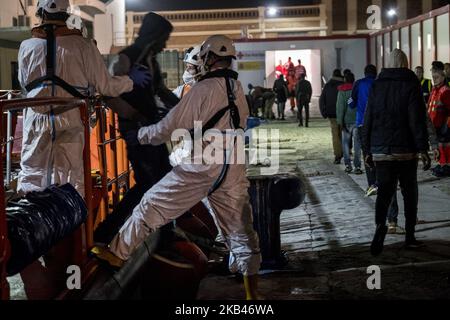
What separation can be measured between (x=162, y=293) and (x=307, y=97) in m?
17.1

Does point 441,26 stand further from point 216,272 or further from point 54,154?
point 54,154

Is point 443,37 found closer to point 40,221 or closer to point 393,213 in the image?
point 393,213

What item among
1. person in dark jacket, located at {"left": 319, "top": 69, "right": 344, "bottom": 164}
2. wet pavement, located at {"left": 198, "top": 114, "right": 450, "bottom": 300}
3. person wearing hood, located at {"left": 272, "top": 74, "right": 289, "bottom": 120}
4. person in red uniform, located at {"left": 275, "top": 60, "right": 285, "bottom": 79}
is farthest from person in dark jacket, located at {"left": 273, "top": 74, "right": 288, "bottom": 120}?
wet pavement, located at {"left": 198, "top": 114, "right": 450, "bottom": 300}

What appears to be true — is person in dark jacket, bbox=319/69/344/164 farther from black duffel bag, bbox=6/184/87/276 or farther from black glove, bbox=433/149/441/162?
black duffel bag, bbox=6/184/87/276

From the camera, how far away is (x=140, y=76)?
624 centimetres

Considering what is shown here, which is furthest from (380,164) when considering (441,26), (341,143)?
(441,26)

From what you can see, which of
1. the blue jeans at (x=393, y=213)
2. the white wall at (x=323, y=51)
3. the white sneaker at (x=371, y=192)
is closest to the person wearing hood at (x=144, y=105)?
the blue jeans at (x=393, y=213)

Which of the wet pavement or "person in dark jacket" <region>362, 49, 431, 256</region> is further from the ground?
"person in dark jacket" <region>362, 49, 431, 256</region>

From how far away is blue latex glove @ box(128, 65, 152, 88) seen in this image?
623 centimetres

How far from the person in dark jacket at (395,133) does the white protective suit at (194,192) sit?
6.56ft

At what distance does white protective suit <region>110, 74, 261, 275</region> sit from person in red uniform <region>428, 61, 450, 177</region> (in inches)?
264

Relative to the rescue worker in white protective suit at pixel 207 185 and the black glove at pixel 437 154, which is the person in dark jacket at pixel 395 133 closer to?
the rescue worker in white protective suit at pixel 207 185

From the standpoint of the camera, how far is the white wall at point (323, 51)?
26.8 meters

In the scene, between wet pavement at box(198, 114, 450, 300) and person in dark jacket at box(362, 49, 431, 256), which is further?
person in dark jacket at box(362, 49, 431, 256)
